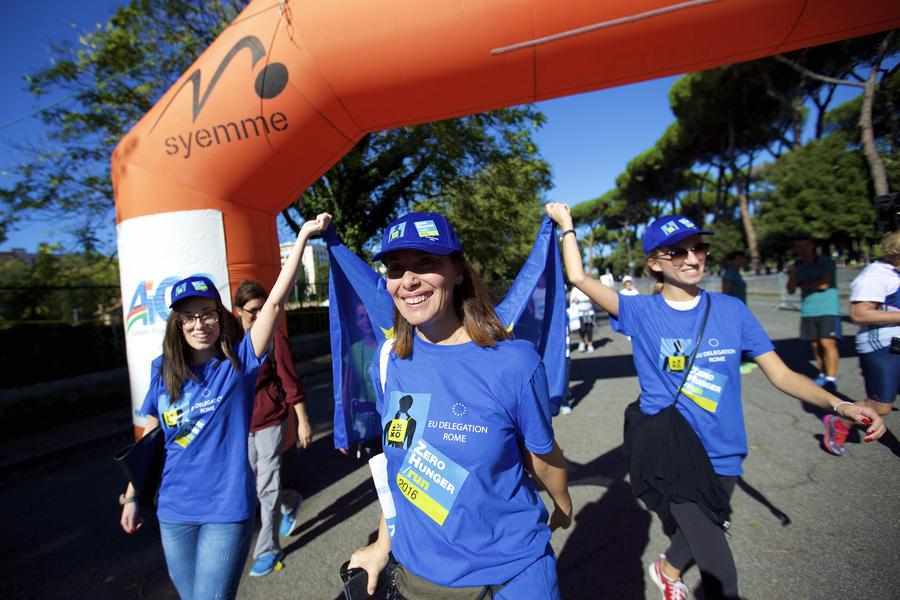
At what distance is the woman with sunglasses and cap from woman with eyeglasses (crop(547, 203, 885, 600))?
33.6 inches

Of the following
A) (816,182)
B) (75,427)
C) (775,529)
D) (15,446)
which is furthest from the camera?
(816,182)

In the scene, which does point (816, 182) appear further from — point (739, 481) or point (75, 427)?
point (75, 427)

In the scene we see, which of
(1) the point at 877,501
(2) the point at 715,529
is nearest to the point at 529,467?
(2) the point at 715,529

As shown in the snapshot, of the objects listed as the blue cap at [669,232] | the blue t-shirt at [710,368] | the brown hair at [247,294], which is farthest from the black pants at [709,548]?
the brown hair at [247,294]

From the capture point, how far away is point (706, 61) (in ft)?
11.6

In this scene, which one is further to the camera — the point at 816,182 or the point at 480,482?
the point at 816,182

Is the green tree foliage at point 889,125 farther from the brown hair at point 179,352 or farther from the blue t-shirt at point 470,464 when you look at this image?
the brown hair at point 179,352

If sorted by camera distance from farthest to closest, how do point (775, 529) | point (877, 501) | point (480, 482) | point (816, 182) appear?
point (816, 182) < point (877, 501) < point (775, 529) < point (480, 482)

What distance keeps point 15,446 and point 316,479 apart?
4726mm

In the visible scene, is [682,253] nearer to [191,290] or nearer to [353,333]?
[353,333]

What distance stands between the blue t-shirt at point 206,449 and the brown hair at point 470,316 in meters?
0.97

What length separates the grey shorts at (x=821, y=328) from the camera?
5465mm

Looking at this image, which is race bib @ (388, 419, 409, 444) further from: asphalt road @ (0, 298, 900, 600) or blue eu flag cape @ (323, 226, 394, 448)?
asphalt road @ (0, 298, 900, 600)

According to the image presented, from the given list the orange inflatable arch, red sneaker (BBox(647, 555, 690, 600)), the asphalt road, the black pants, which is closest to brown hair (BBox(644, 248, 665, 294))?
the black pants
